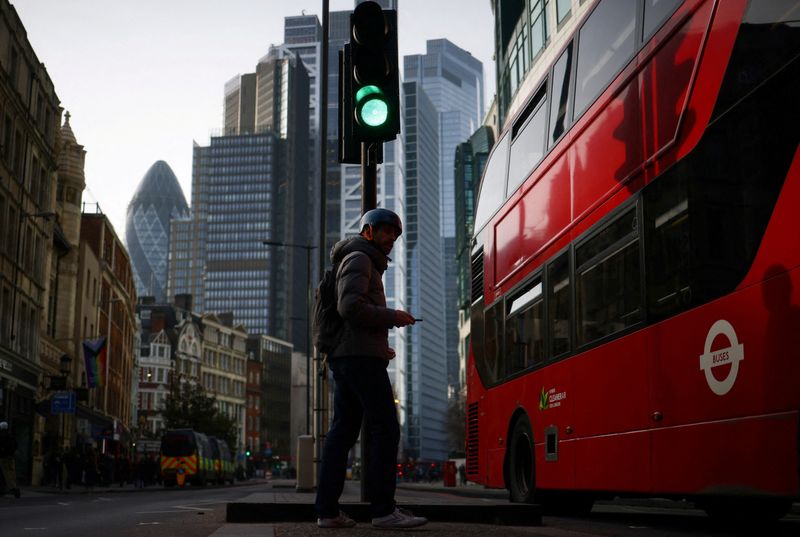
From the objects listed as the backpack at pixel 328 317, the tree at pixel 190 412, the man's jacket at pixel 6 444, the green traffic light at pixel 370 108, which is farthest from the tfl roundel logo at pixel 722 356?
the tree at pixel 190 412

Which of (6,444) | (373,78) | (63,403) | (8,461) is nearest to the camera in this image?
(373,78)

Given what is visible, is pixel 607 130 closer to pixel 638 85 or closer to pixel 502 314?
pixel 638 85

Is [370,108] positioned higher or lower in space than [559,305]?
higher

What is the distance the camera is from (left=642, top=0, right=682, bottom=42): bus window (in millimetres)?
7426

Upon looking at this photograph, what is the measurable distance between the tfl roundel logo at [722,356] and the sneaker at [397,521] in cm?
194

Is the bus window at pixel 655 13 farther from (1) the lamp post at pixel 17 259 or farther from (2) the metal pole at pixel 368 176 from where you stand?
(1) the lamp post at pixel 17 259

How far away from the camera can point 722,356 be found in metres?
6.16

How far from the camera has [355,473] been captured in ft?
449

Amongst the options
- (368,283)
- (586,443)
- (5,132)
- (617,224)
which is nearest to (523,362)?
(586,443)

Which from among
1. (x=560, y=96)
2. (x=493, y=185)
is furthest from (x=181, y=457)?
(x=560, y=96)

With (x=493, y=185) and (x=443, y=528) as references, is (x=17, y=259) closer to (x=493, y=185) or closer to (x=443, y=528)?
(x=493, y=185)

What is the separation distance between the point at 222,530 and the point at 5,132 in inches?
1306

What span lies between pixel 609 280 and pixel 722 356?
2.14 m

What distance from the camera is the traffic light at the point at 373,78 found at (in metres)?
7.00
